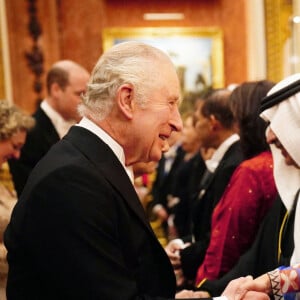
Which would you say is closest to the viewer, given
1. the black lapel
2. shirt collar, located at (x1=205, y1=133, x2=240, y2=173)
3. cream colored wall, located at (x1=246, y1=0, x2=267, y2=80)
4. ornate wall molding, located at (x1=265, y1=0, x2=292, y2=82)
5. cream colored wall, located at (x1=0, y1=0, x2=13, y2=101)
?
the black lapel

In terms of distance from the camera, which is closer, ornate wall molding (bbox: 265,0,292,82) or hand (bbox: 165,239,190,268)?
hand (bbox: 165,239,190,268)

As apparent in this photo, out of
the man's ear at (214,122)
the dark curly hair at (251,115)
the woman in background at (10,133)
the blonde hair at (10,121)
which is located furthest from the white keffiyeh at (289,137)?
the blonde hair at (10,121)

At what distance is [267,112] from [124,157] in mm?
796

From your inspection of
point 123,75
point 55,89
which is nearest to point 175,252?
point 123,75

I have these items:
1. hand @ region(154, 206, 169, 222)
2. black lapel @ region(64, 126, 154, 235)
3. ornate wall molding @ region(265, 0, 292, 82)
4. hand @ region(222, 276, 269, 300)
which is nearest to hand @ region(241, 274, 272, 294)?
hand @ region(222, 276, 269, 300)

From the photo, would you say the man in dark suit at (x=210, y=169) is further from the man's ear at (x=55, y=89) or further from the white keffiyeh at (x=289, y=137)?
the man's ear at (x=55, y=89)

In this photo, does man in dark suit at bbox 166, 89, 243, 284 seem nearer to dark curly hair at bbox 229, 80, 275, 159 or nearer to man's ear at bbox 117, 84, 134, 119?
dark curly hair at bbox 229, 80, 275, 159

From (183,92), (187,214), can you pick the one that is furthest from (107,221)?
(183,92)

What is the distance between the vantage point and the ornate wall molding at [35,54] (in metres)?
6.41

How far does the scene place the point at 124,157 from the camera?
1674 millimetres

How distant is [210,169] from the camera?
324 cm

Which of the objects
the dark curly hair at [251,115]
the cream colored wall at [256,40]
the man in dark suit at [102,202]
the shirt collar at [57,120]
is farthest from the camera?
the cream colored wall at [256,40]

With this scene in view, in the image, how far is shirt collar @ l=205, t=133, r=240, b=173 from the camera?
3057 mm

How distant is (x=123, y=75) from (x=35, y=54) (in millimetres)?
5082
